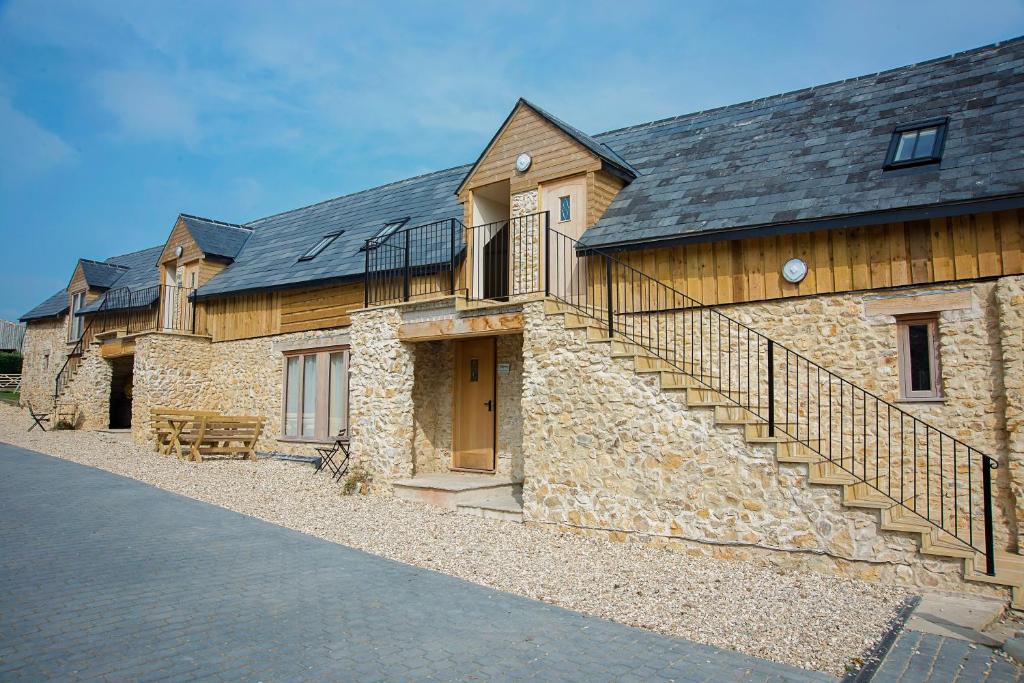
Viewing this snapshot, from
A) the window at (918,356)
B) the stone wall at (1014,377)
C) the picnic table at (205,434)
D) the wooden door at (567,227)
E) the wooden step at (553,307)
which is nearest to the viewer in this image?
the stone wall at (1014,377)

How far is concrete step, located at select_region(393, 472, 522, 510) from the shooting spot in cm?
1098

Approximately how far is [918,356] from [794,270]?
1.88m

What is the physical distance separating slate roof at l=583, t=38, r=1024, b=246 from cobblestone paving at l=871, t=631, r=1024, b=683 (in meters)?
5.40

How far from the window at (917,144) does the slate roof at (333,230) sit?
8231 millimetres

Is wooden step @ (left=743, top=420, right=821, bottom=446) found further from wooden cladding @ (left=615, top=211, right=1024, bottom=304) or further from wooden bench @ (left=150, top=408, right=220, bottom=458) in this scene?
wooden bench @ (left=150, top=408, right=220, bottom=458)

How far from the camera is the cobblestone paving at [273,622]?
4785 millimetres

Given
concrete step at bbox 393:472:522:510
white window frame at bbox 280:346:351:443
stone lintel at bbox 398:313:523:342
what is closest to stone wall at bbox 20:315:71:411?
white window frame at bbox 280:346:351:443

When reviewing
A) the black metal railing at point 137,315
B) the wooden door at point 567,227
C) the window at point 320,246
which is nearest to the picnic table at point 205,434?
the black metal railing at point 137,315

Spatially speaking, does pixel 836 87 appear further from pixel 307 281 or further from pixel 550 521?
pixel 307 281

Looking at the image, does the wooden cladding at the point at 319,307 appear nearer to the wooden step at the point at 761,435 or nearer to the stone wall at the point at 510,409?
the stone wall at the point at 510,409

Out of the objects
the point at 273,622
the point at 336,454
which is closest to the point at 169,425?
the point at 336,454

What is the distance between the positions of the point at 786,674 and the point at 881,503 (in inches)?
121

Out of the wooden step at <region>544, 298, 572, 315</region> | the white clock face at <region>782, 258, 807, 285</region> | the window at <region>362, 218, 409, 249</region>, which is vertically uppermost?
the window at <region>362, 218, 409, 249</region>

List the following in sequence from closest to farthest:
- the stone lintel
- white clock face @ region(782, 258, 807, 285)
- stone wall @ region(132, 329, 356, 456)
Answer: white clock face @ region(782, 258, 807, 285) → the stone lintel → stone wall @ region(132, 329, 356, 456)
